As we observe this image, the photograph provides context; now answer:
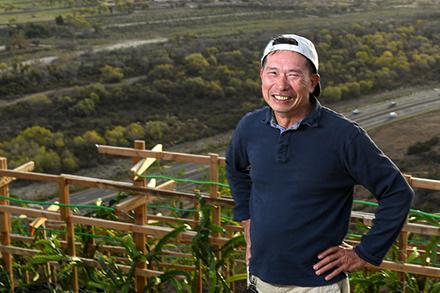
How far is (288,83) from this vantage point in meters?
2.31

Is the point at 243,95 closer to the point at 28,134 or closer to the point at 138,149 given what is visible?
the point at 28,134

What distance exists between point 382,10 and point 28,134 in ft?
188

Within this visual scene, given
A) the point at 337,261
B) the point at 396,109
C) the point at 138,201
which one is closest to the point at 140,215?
the point at 138,201

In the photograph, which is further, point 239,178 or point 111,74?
point 111,74

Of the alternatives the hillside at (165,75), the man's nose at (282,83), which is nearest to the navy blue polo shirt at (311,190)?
the man's nose at (282,83)

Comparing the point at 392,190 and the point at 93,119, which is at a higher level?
the point at 392,190

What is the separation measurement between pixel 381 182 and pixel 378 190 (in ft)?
0.09

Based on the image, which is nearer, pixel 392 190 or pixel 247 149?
pixel 392 190

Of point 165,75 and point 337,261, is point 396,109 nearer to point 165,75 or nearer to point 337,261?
point 165,75

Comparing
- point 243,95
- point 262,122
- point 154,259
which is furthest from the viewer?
point 243,95

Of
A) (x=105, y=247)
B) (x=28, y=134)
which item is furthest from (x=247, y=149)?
(x=28, y=134)

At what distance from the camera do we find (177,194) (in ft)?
12.5

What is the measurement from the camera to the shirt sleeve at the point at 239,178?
2.62 metres

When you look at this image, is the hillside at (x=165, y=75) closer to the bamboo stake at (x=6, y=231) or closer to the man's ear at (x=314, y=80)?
the bamboo stake at (x=6, y=231)
